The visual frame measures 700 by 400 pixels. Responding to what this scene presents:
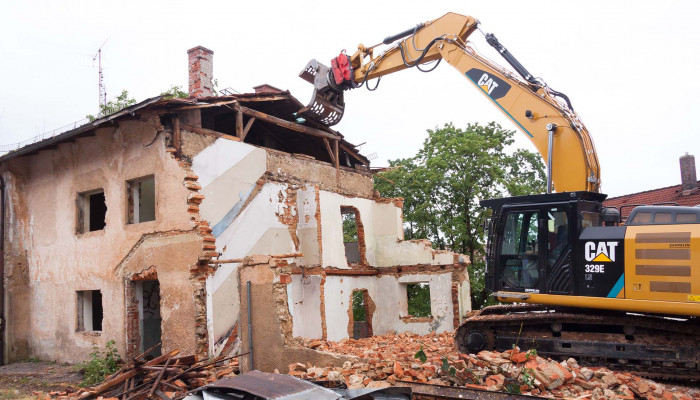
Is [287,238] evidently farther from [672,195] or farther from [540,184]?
[672,195]

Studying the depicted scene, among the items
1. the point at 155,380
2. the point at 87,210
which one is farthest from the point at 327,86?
the point at 155,380

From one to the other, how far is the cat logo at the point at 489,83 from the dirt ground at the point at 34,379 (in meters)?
9.29

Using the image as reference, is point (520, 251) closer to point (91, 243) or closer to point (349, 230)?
point (91, 243)

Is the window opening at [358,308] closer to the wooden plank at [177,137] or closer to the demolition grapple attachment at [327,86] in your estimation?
the demolition grapple attachment at [327,86]

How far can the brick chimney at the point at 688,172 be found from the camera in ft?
73.3

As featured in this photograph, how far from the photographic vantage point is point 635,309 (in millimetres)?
7828

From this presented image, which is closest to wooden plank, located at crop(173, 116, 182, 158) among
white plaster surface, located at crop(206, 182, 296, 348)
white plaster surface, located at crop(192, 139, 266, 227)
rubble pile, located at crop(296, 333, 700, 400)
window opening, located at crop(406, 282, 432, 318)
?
white plaster surface, located at crop(192, 139, 266, 227)

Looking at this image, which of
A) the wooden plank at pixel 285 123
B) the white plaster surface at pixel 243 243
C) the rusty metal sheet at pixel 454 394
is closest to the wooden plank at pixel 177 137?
the wooden plank at pixel 285 123

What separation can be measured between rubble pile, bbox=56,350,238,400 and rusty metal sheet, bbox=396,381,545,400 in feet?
11.1

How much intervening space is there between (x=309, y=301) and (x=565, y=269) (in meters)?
7.22

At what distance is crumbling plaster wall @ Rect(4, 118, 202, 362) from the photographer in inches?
457

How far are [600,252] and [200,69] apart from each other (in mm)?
11701

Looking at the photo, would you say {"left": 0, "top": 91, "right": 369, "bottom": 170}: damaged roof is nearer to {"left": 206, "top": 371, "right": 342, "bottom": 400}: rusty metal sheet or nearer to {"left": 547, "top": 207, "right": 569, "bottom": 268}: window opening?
{"left": 206, "top": 371, "right": 342, "bottom": 400}: rusty metal sheet

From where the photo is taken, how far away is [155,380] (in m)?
8.49
